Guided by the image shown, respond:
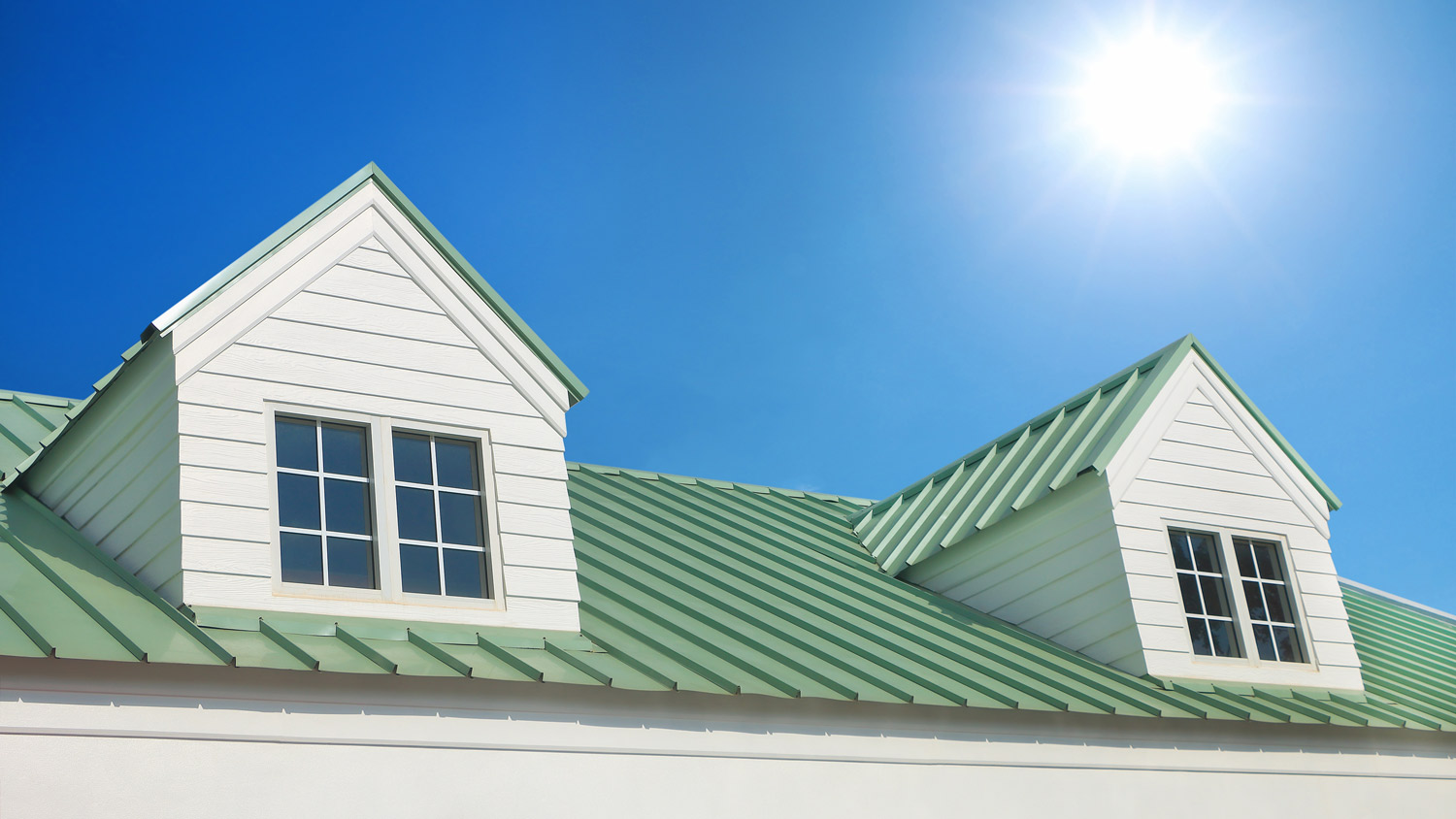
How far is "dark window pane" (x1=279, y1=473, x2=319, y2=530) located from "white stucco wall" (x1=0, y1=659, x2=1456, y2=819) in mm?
1488

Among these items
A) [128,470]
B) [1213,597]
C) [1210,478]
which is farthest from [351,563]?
[1210,478]

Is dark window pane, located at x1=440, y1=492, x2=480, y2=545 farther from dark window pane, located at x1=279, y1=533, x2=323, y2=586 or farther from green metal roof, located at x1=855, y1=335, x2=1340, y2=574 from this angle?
green metal roof, located at x1=855, y1=335, x2=1340, y2=574

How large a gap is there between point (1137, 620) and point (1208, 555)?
4.97 feet

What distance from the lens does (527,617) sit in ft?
27.7

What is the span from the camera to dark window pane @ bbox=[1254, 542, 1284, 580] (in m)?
12.6

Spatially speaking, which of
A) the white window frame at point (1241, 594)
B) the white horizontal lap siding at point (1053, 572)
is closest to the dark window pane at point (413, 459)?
the white horizontal lap siding at point (1053, 572)

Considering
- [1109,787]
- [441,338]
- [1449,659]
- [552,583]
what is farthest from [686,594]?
[1449,659]

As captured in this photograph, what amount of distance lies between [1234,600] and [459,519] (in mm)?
7923

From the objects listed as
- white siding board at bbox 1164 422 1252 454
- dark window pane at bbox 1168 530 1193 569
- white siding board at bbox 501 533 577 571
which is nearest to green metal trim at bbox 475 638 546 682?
white siding board at bbox 501 533 577 571

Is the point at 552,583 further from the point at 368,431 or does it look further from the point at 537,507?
the point at 368,431

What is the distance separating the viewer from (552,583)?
8672 millimetres

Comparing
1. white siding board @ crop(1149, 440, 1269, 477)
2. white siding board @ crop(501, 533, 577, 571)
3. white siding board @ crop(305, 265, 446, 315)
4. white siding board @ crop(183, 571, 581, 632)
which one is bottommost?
white siding board @ crop(183, 571, 581, 632)

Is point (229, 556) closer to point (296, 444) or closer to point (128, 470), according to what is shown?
point (296, 444)

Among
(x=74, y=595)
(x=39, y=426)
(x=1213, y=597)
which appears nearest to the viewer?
(x=74, y=595)
